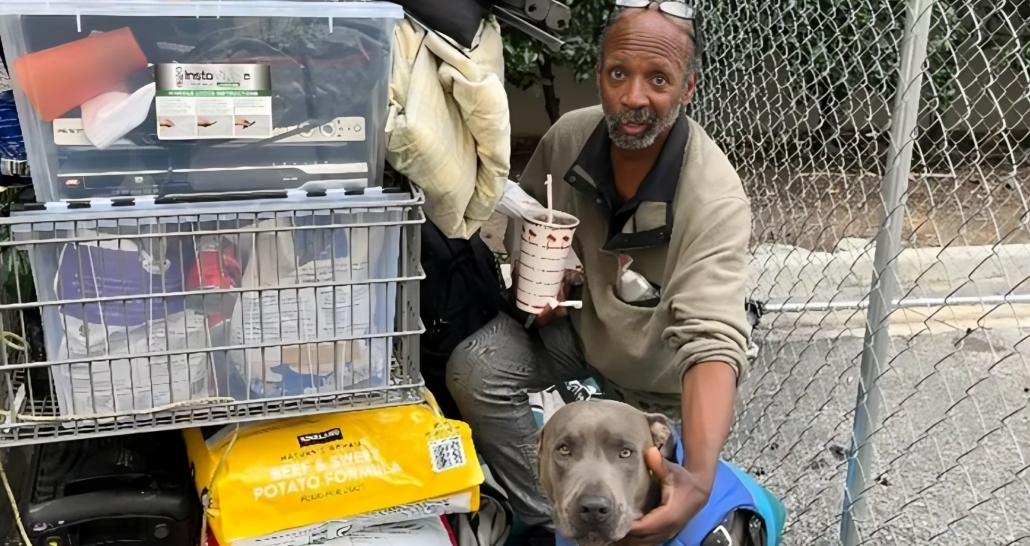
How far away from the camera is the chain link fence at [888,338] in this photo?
2.40 meters

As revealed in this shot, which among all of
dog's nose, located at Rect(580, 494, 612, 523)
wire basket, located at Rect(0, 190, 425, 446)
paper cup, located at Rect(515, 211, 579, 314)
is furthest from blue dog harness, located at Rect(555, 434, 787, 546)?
wire basket, located at Rect(0, 190, 425, 446)

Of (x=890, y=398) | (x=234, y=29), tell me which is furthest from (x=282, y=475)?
(x=890, y=398)

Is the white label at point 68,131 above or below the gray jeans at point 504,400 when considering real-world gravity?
above

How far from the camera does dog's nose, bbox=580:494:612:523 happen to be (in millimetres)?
1782

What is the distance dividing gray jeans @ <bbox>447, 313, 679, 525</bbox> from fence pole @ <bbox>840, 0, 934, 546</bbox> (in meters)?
0.50

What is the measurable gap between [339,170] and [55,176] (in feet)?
1.64

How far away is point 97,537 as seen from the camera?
78.7 inches

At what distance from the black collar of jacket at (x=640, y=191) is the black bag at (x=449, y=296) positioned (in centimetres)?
37

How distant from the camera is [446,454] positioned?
204 cm

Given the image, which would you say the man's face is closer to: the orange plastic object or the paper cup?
the paper cup

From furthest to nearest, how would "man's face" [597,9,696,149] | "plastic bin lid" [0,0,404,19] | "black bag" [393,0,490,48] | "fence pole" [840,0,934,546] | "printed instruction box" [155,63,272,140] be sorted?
"man's face" [597,9,696,149], "fence pole" [840,0,934,546], "black bag" [393,0,490,48], "printed instruction box" [155,63,272,140], "plastic bin lid" [0,0,404,19]

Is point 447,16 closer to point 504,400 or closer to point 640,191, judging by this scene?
point 640,191

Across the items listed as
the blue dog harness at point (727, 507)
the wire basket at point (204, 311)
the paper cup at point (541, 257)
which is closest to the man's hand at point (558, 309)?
the paper cup at point (541, 257)

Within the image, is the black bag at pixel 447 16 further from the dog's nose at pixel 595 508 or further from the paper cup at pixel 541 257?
the dog's nose at pixel 595 508
